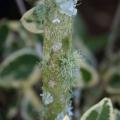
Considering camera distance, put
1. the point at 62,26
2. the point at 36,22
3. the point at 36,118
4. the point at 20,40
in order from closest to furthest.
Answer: the point at 62,26, the point at 36,22, the point at 36,118, the point at 20,40

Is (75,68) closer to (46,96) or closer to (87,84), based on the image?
(46,96)

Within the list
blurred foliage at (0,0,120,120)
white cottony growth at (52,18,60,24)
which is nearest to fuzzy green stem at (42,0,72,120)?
white cottony growth at (52,18,60,24)

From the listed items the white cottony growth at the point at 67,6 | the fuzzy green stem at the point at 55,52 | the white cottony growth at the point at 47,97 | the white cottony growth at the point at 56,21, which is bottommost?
the white cottony growth at the point at 47,97

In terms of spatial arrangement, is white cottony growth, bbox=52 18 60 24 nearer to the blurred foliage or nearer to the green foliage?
the green foliage

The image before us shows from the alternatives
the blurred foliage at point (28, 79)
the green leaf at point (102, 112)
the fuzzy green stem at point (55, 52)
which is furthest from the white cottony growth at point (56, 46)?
the blurred foliage at point (28, 79)

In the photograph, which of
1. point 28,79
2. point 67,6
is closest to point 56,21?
point 67,6

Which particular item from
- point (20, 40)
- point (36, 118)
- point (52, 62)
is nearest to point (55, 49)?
point (52, 62)

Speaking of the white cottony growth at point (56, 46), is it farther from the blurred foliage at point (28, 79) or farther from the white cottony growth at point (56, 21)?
the blurred foliage at point (28, 79)

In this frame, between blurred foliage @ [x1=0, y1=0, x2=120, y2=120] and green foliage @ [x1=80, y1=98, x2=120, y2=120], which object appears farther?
blurred foliage @ [x1=0, y1=0, x2=120, y2=120]
